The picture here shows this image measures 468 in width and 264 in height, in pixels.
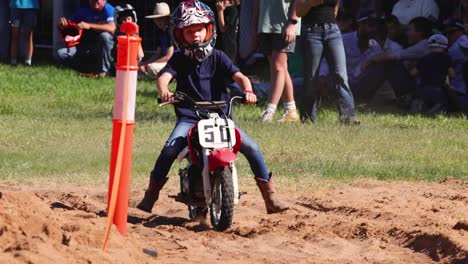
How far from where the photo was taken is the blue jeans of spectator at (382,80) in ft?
60.2

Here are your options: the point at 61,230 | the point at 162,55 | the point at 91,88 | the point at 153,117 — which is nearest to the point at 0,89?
the point at 91,88

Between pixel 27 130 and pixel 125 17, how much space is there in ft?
22.0

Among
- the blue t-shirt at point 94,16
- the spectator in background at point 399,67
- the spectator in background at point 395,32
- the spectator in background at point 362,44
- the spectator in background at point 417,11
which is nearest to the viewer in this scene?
the spectator in background at point 399,67

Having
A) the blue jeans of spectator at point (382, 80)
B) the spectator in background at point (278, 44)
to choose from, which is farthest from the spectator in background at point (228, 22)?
the spectator in background at point (278, 44)

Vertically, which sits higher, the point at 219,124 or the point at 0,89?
the point at 219,124

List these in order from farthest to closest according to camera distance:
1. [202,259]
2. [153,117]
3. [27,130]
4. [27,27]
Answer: [27,27] → [153,117] → [27,130] → [202,259]

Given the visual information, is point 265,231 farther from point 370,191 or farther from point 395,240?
point 370,191

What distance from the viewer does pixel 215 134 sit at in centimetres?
883

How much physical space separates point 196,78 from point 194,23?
426mm

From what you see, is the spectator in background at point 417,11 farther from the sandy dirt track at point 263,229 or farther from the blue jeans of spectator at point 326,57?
the sandy dirt track at point 263,229

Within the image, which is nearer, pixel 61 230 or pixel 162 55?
pixel 61 230

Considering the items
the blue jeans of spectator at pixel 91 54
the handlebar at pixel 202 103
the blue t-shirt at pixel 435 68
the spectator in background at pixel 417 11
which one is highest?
the spectator in background at pixel 417 11

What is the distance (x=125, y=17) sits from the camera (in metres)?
21.0

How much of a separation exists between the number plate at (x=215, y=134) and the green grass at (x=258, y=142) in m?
→ 2.54
